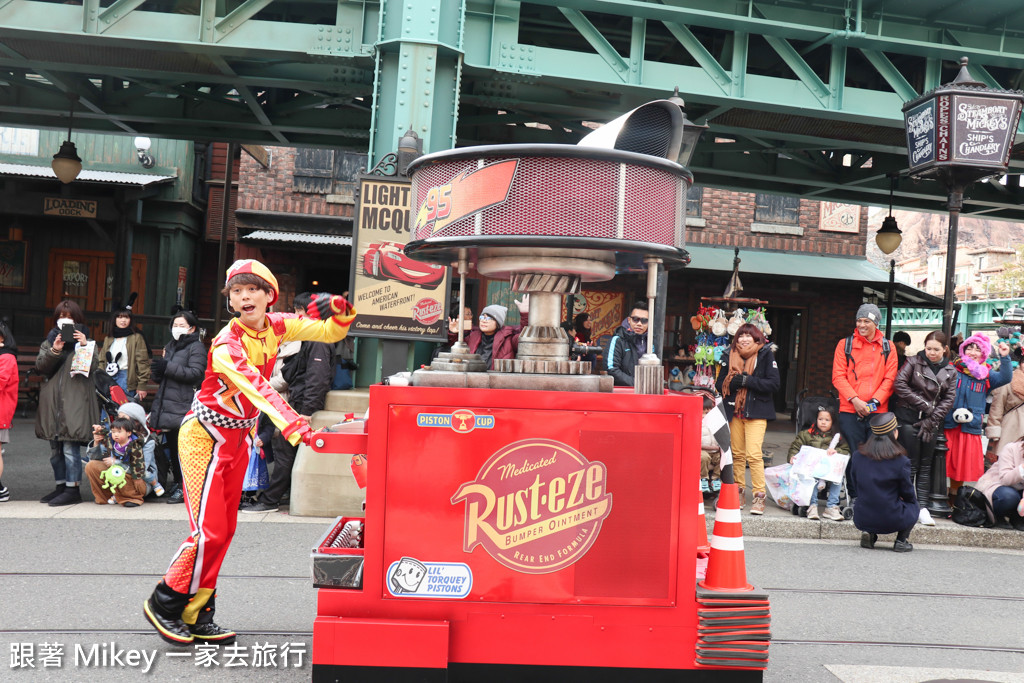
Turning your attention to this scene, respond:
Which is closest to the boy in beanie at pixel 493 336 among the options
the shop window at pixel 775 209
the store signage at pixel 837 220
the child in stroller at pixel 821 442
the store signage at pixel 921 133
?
the child in stroller at pixel 821 442

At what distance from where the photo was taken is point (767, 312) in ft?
63.6

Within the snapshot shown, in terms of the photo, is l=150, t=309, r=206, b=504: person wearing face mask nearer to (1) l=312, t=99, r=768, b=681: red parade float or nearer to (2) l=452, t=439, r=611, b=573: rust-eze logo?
(1) l=312, t=99, r=768, b=681: red parade float

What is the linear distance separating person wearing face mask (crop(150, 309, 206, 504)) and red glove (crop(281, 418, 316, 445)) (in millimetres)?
4398

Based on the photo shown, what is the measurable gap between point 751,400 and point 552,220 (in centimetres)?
517

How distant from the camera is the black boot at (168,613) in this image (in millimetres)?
3930

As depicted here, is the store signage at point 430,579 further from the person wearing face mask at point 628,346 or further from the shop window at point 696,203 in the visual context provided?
the shop window at point 696,203

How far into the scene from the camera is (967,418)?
8.01 m

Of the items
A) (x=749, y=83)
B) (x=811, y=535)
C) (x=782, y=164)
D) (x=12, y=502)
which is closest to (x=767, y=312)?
(x=782, y=164)

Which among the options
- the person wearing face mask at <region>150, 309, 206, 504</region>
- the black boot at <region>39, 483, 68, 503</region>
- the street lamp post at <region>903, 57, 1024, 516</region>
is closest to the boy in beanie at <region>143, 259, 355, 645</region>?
the person wearing face mask at <region>150, 309, 206, 504</region>

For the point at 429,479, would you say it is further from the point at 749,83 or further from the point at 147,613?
the point at 749,83

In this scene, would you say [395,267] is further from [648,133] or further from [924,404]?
[924,404]

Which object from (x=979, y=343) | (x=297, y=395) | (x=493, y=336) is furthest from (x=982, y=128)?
(x=297, y=395)

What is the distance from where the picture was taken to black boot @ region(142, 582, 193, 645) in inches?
155

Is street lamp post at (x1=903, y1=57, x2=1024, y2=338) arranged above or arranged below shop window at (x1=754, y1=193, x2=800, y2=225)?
below
